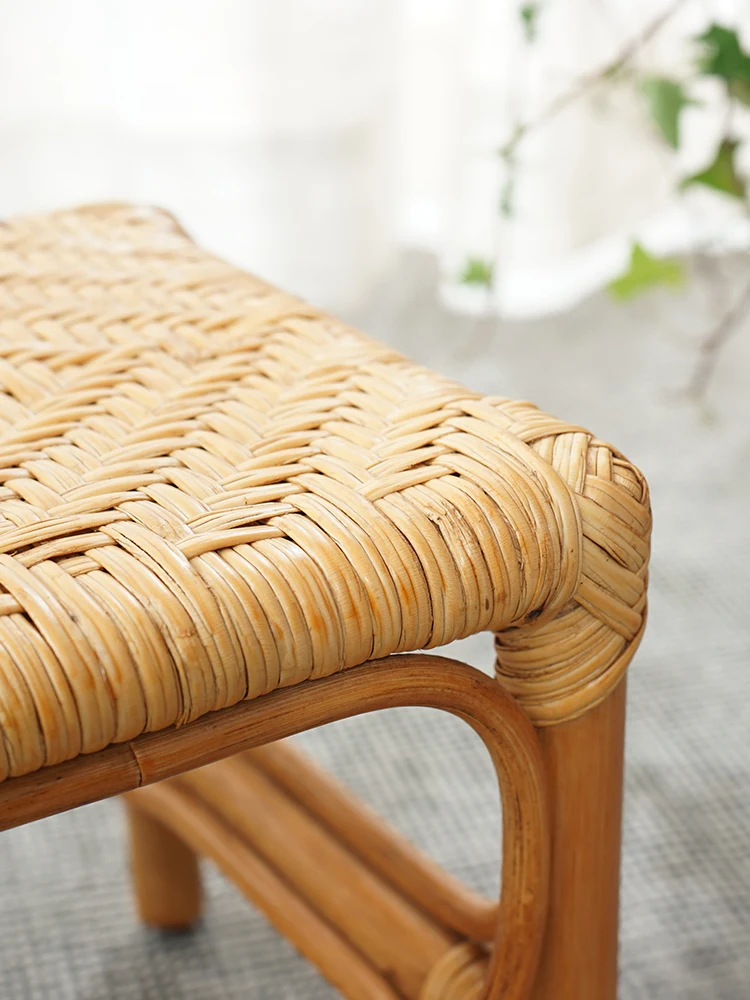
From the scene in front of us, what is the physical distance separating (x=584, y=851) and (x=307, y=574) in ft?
0.58

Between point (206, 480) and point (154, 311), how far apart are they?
0.17m

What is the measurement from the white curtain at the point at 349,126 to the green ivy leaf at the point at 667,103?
0.03 meters

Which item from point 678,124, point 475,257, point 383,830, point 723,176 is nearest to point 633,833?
point 383,830

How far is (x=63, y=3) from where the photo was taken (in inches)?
52.5

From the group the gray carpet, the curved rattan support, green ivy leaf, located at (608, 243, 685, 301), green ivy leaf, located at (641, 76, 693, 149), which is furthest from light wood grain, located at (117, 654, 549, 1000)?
green ivy leaf, located at (641, 76, 693, 149)

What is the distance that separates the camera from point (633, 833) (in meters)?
0.80

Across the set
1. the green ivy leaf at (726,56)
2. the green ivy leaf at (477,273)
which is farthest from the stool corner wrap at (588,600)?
the green ivy leaf at (477,273)

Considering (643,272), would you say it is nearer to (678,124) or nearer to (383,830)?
(678,124)

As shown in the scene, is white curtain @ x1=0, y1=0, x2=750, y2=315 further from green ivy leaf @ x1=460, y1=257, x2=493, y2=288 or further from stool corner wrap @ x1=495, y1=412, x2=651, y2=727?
stool corner wrap @ x1=495, y1=412, x2=651, y2=727

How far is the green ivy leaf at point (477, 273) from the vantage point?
144cm

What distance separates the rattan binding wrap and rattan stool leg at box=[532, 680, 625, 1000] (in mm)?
21

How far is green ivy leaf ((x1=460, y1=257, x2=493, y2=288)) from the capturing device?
1442 millimetres

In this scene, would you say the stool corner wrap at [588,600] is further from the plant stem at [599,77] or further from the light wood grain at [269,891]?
the plant stem at [599,77]

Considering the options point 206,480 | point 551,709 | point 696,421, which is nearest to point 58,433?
point 206,480
